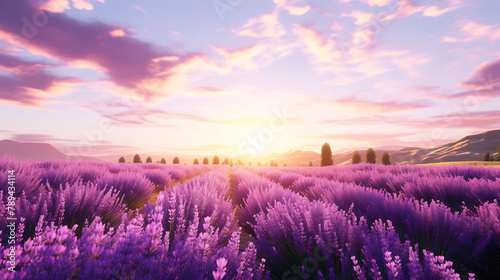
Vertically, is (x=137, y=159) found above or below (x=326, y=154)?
above

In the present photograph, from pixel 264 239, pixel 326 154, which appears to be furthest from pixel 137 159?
pixel 264 239

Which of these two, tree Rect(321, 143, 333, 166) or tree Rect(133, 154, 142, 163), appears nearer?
tree Rect(321, 143, 333, 166)

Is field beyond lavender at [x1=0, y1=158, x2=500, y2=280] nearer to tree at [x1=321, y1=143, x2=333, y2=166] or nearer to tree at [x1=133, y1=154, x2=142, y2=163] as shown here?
tree at [x1=321, y1=143, x2=333, y2=166]

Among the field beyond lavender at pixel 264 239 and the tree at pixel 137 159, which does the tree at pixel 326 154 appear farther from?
the field beyond lavender at pixel 264 239

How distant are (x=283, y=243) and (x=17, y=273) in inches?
57.0

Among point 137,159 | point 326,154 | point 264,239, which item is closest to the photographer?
point 264,239

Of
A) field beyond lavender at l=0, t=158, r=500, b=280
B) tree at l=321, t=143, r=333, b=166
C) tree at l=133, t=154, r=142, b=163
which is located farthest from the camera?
tree at l=133, t=154, r=142, b=163

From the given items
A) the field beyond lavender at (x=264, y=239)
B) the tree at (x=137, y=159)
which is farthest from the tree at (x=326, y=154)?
the field beyond lavender at (x=264, y=239)

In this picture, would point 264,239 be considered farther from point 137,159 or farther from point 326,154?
point 137,159

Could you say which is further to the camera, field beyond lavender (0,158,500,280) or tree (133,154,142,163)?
tree (133,154,142,163)

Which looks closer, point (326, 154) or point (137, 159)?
point (326, 154)

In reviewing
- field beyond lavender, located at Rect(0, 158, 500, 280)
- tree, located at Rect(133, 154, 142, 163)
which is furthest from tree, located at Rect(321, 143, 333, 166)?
field beyond lavender, located at Rect(0, 158, 500, 280)

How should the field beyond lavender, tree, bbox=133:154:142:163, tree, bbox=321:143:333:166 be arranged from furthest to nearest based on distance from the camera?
tree, bbox=133:154:142:163 < tree, bbox=321:143:333:166 < the field beyond lavender

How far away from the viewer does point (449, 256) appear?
1.71 m
